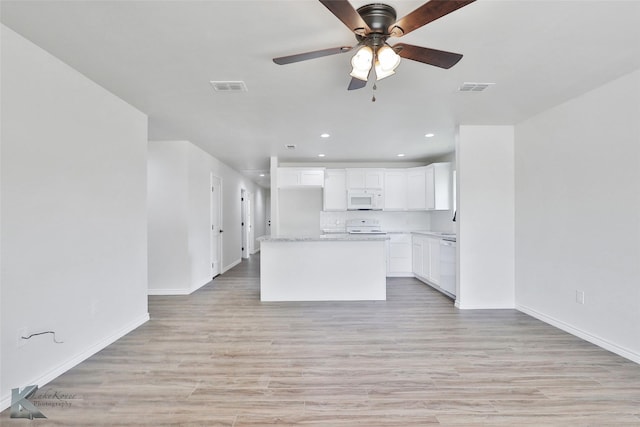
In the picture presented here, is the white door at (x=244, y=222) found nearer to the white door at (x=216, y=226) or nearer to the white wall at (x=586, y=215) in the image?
the white door at (x=216, y=226)

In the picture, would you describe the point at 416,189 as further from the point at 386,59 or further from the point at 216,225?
the point at 386,59

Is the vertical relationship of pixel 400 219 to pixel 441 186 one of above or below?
below

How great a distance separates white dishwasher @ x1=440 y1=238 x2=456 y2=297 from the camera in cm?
446

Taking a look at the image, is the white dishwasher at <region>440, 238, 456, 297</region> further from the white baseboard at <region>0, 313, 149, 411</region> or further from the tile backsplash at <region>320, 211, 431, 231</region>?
the white baseboard at <region>0, 313, 149, 411</region>

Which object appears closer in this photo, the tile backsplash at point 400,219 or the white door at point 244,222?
the tile backsplash at point 400,219

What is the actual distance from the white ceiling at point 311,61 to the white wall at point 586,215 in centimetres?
32

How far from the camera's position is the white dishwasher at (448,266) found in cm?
446

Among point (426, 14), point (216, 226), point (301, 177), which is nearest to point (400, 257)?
point (301, 177)

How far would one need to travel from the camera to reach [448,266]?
4.61m

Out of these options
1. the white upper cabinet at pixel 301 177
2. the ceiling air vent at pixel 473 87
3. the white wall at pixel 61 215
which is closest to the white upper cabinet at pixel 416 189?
the white upper cabinet at pixel 301 177

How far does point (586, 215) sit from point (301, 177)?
4.52 meters

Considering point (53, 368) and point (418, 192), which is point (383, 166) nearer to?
point (418, 192)

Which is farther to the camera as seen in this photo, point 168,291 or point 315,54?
point 168,291

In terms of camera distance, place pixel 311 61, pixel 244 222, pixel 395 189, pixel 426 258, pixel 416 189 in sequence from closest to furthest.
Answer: pixel 311 61 → pixel 426 258 → pixel 416 189 → pixel 395 189 → pixel 244 222
